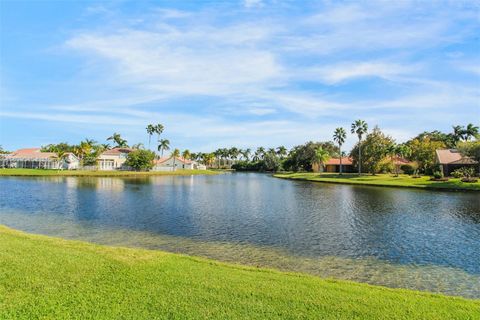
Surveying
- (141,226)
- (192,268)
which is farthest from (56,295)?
(141,226)

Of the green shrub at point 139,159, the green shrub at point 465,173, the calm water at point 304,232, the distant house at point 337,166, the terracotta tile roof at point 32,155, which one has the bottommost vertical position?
the calm water at point 304,232

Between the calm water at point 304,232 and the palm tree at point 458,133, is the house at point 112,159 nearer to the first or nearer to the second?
the calm water at point 304,232

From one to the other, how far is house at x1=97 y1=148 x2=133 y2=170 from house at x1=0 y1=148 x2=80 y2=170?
905 cm

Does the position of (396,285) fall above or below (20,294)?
below

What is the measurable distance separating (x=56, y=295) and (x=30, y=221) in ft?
58.4

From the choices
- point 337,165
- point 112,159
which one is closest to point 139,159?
point 112,159

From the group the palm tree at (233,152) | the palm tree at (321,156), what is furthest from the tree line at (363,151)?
the palm tree at (233,152)

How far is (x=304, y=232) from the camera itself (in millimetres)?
20562

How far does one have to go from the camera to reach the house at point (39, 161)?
10006 centimetres

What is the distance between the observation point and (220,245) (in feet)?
55.7

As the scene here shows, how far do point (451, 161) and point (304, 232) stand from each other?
63542 millimetres

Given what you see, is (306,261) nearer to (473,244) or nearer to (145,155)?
(473,244)

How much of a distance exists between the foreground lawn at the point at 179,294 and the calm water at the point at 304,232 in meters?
3.65

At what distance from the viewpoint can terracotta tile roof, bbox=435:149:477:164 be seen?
217 feet
